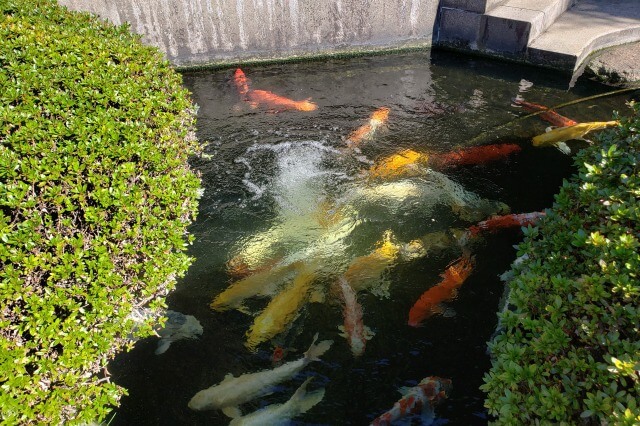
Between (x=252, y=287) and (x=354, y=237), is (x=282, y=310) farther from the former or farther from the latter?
(x=354, y=237)

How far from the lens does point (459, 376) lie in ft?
13.1

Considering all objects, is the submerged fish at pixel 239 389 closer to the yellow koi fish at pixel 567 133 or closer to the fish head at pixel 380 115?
the fish head at pixel 380 115

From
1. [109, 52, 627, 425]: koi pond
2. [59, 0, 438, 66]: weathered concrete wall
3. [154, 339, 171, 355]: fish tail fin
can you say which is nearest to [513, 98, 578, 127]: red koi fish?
[109, 52, 627, 425]: koi pond

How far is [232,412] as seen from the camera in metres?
3.78

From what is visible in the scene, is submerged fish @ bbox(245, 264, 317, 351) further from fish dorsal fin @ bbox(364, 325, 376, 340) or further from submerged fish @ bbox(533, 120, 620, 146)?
submerged fish @ bbox(533, 120, 620, 146)

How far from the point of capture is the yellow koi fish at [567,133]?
22.8 feet

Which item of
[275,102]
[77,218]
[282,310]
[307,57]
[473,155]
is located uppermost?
[77,218]

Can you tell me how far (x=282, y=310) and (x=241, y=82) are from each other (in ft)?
19.7

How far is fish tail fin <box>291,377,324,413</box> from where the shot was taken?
382cm

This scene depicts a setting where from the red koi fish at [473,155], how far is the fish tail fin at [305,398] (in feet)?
12.7

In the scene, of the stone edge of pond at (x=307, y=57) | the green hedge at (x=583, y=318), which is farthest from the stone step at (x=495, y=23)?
the green hedge at (x=583, y=318)

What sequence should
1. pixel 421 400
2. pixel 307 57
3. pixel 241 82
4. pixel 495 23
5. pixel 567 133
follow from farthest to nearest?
1. pixel 307 57
2. pixel 495 23
3. pixel 241 82
4. pixel 567 133
5. pixel 421 400

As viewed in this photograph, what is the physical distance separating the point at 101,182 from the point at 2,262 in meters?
0.84

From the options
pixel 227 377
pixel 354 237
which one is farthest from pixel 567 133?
pixel 227 377
